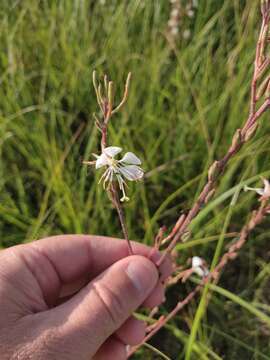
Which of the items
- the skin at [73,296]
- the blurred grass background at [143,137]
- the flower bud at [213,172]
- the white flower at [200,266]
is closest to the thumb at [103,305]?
the skin at [73,296]

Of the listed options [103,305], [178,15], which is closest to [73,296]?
[103,305]

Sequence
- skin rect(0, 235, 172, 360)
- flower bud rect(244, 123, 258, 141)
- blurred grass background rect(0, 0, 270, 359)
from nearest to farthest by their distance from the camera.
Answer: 1. flower bud rect(244, 123, 258, 141)
2. skin rect(0, 235, 172, 360)
3. blurred grass background rect(0, 0, 270, 359)

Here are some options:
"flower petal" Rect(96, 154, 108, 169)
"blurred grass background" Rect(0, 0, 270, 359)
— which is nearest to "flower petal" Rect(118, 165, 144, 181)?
"flower petal" Rect(96, 154, 108, 169)

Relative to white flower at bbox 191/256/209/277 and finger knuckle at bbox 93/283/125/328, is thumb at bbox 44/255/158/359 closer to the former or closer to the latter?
finger knuckle at bbox 93/283/125/328

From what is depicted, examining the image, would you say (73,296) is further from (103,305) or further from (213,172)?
(213,172)

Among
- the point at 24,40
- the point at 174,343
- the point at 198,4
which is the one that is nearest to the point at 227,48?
the point at 198,4

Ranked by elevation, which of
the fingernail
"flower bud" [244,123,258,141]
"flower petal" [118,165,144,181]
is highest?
"flower bud" [244,123,258,141]

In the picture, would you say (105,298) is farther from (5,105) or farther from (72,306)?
(5,105)
